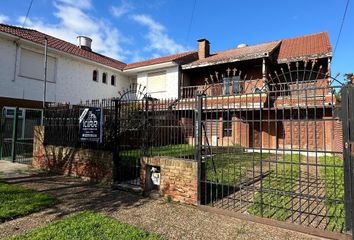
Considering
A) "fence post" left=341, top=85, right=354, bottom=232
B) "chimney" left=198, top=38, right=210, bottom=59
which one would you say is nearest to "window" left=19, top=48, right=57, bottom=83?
"chimney" left=198, top=38, right=210, bottom=59

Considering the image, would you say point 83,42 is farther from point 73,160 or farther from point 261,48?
point 73,160

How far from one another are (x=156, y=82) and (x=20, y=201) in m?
16.5

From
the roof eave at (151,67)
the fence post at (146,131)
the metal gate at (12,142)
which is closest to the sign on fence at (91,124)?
the fence post at (146,131)

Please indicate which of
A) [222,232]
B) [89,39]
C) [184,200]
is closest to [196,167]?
[184,200]

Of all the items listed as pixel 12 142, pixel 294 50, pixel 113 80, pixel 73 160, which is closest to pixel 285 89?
pixel 294 50

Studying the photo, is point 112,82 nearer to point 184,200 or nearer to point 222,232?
point 184,200

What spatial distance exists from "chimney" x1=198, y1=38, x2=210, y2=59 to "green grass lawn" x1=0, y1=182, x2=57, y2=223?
57.5ft

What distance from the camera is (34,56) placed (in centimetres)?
1549

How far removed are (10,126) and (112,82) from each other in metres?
10.8

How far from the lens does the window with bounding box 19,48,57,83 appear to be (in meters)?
14.9

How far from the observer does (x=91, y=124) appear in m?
7.94

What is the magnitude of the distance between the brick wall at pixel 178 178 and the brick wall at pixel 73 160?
1.89 m

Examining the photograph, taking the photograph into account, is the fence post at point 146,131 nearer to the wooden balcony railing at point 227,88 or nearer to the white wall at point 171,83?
the wooden balcony railing at point 227,88

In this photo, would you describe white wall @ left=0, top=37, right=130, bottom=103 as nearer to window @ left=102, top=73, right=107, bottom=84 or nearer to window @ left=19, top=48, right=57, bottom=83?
window @ left=19, top=48, right=57, bottom=83
